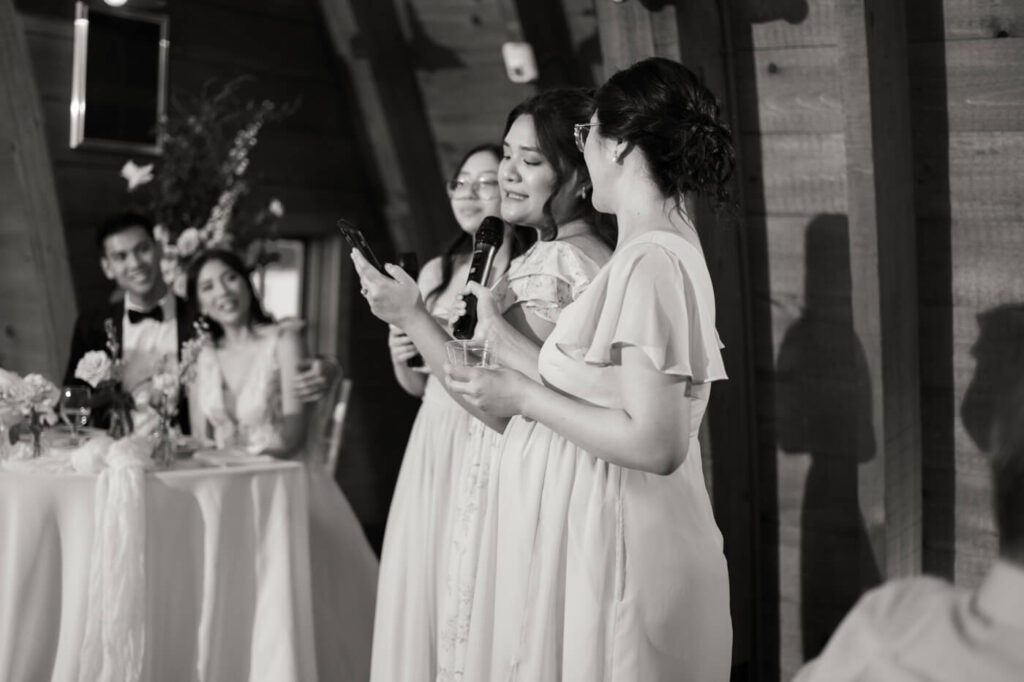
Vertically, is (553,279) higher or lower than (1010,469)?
higher

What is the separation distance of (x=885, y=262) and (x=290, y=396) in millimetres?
2014

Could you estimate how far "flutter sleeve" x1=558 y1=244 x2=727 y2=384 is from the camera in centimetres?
180

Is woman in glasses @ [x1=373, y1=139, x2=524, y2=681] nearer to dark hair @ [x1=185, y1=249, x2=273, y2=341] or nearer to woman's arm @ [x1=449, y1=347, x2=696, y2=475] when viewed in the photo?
dark hair @ [x1=185, y1=249, x2=273, y2=341]

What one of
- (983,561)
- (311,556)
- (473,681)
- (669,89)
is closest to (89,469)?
(311,556)

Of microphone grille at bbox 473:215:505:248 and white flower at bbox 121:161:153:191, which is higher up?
white flower at bbox 121:161:153:191

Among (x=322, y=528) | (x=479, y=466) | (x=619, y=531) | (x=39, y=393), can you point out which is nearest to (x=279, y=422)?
(x=322, y=528)

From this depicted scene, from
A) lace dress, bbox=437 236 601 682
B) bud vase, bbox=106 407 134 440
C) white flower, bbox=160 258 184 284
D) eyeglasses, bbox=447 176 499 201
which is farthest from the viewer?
white flower, bbox=160 258 184 284

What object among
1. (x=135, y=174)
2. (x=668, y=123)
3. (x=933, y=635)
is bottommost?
(x=933, y=635)

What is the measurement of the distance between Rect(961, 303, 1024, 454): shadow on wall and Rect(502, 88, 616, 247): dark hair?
4.24ft

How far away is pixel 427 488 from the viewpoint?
315 centimetres

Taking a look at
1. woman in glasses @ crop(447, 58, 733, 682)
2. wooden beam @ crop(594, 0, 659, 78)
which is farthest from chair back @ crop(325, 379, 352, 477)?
woman in glasses @ crop(447, 58, 733, 682)

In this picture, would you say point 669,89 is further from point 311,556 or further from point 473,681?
point 311,556

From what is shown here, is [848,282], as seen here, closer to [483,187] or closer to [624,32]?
[624,32]

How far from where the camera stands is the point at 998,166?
9.67ft
